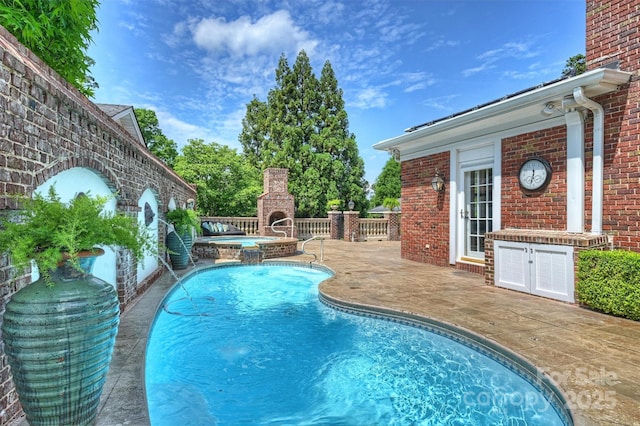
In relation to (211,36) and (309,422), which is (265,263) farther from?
(211,36)

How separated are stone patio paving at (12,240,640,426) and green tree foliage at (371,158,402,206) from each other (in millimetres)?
28542

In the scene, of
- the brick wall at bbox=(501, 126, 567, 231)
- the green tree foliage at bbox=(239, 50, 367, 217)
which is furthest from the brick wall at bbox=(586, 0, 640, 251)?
the green tree foliage at bbox=(239, 50, 367, 217)

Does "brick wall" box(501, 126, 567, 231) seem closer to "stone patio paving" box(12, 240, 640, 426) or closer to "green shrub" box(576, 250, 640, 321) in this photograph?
"green shrub" box(576, 250, 640, 321)

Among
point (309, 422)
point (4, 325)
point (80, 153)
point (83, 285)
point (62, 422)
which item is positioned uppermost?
point (80, 153)

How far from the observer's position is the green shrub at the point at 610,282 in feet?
14.0

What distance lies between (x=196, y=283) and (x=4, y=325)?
6168mm

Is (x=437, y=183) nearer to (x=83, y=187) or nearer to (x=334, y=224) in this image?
(x=83, y=187)

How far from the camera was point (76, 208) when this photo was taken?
2049 millimetres

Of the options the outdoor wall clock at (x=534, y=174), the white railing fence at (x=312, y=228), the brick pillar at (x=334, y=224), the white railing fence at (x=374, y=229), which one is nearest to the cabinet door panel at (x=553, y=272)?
the outdoor wall clock at (x=534, y=174)

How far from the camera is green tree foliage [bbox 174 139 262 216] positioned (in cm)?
2150

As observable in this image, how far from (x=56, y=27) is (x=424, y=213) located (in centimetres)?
862

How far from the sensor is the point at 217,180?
22.1m

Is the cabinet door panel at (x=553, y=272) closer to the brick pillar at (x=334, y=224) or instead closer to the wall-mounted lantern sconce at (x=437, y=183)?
the wall-mounted lantern sconce at (x=437, y=183)

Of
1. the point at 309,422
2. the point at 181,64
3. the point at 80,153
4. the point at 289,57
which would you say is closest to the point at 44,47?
the point at 80,153
